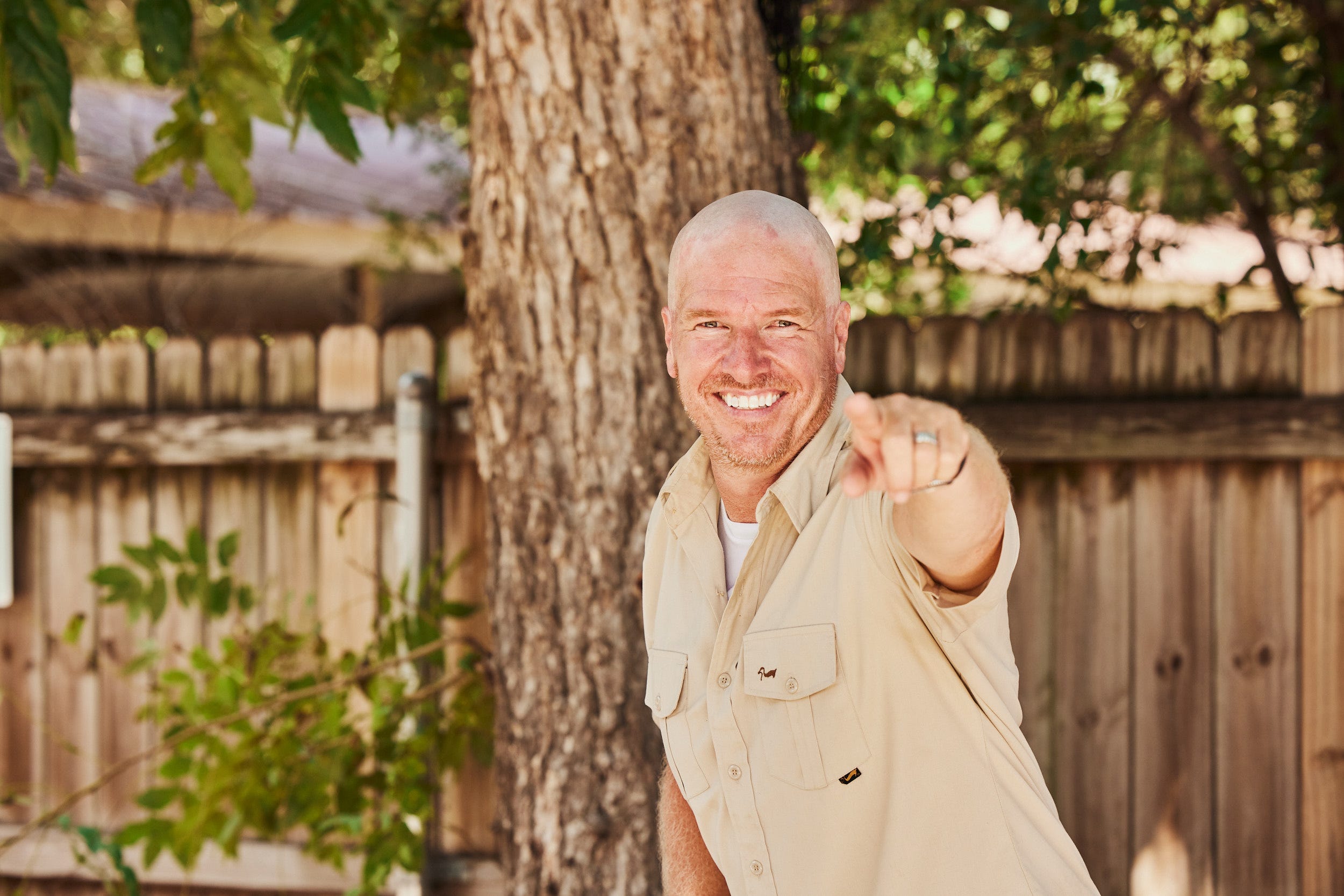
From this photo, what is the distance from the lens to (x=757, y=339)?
161 centimetres

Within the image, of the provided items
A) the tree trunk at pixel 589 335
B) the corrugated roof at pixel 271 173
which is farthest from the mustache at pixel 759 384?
the corrugated roof at pixel 271 173

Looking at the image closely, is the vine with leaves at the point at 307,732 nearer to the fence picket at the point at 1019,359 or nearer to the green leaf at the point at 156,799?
the green leaf at the point at 156,799

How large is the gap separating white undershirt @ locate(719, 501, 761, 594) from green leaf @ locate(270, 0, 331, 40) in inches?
59.8

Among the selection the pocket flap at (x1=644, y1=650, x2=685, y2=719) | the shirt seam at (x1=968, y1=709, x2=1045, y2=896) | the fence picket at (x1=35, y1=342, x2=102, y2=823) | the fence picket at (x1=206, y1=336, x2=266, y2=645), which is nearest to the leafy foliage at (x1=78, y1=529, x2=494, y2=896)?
the fence picket at (x1=206, y1=336, x2=266, y2=645)

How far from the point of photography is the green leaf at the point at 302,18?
8.02 feet

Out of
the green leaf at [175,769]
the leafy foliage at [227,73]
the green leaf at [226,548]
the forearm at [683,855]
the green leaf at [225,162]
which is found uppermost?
the leafy foliage at [227,73]

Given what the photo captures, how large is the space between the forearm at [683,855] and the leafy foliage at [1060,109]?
186 centimetres

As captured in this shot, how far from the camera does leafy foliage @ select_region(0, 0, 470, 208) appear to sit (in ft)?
8.09

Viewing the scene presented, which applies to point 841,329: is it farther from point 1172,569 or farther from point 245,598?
point 245,598

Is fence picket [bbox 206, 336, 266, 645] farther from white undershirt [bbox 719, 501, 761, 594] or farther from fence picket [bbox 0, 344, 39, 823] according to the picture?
white undershirt [bbox 719, 501, 761, 594]

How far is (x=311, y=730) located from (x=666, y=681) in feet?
5.59

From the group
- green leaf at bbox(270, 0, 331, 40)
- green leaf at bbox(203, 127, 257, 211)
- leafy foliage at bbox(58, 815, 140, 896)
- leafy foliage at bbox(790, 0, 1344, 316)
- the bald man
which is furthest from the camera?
leafy foliage at bbox(790, 0, 1344, 316)

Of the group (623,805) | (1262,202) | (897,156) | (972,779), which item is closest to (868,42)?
(897,156)

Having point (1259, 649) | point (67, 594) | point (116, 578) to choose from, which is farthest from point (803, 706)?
point (67, 594)
